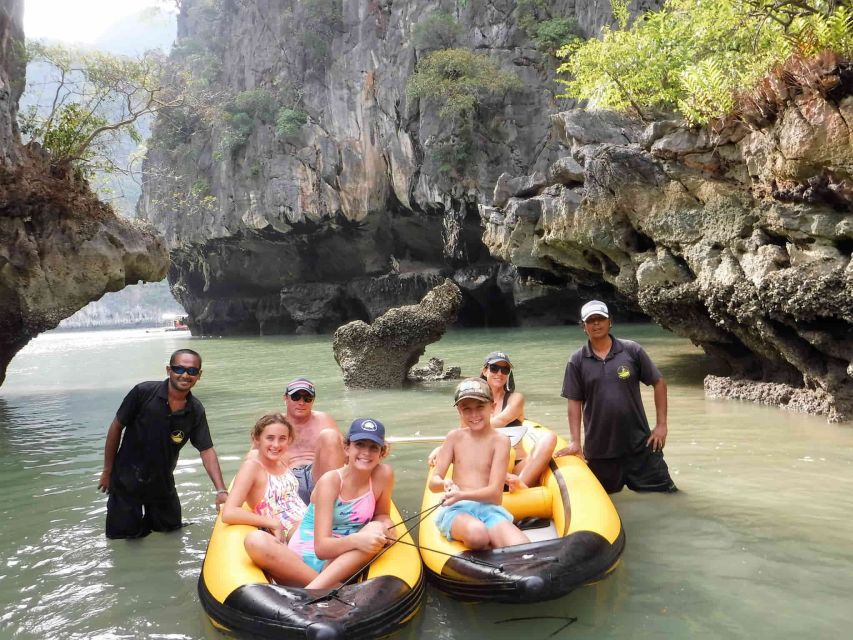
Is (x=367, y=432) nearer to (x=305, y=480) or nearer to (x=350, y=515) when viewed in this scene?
(x=350, y=515)

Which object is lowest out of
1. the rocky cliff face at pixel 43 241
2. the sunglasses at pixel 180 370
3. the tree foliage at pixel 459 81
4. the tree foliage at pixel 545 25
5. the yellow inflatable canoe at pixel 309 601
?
the yellow inflatable canoe at pixel 309 601

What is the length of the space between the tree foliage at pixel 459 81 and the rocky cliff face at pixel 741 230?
1250cm

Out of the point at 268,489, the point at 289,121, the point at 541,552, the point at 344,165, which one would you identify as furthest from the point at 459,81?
the point at 541,552

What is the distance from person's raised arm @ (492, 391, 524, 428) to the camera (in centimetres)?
542

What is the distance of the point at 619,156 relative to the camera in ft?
35.1

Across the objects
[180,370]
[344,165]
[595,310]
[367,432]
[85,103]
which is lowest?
[367,432]

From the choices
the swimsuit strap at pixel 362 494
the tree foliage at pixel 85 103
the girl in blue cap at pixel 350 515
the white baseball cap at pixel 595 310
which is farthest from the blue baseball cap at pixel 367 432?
the tree foliage at pixel 85 103

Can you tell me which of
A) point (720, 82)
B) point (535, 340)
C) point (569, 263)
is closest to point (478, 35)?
point (535, 340)

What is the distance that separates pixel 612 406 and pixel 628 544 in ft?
3.22

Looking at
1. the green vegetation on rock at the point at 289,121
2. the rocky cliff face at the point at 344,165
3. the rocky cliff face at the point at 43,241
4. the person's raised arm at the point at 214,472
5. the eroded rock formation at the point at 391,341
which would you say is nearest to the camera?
the person's raised arm at the point at 214,472

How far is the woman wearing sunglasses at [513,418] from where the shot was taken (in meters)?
4.65

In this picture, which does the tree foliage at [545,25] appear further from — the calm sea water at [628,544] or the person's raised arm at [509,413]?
the person's raised arm at [509,413]

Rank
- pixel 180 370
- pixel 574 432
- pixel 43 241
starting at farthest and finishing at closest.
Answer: pixel 43 241
pixel 574 432
pixel 180 370

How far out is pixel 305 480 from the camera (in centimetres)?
447
